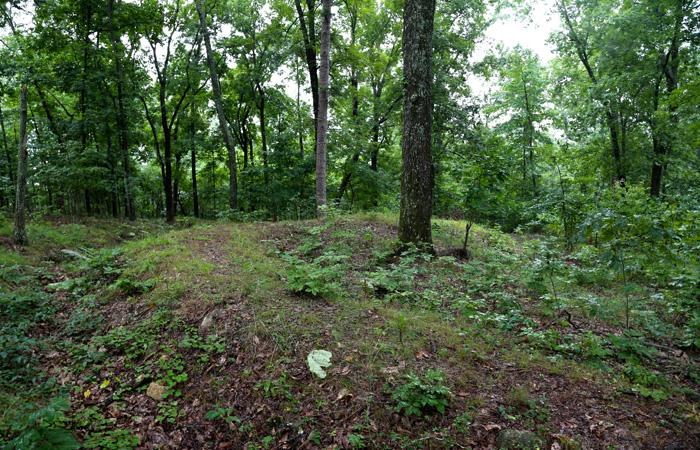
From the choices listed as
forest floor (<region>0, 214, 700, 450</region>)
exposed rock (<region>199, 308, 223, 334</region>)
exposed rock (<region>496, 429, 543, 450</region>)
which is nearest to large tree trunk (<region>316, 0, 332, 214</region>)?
forest floor (<region>0, 214, 700, 450</region>)

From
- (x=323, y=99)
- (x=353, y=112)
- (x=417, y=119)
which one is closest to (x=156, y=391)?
(x=417, y=119)

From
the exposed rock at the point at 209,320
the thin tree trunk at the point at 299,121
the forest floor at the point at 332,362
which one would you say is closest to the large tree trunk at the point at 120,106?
the thin tree trunk at the point at 299,121

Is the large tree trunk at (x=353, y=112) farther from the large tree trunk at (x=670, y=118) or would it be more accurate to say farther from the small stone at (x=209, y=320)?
the large tree trunk at (x=670, y=118)

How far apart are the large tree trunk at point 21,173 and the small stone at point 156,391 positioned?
268 inches

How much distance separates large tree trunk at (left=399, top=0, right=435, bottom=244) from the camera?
267 inches

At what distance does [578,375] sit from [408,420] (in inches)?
75.3

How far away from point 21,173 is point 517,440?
10.1 meters

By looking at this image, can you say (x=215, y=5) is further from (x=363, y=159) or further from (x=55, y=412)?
(x=55, y=412)

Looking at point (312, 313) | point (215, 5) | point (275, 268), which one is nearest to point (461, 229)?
point (275, 268)

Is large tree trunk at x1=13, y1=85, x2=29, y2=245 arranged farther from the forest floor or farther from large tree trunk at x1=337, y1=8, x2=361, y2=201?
large tree trunk at x1=337, y1=8, x2=361, y2=201

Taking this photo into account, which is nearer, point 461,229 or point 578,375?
point 578,375

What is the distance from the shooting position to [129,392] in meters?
3.76

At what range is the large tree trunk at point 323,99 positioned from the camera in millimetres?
9859

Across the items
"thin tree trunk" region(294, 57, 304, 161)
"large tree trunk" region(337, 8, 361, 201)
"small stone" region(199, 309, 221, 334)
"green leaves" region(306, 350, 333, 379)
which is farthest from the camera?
"thin tree trunk" region(294, 57, 304, 161)
